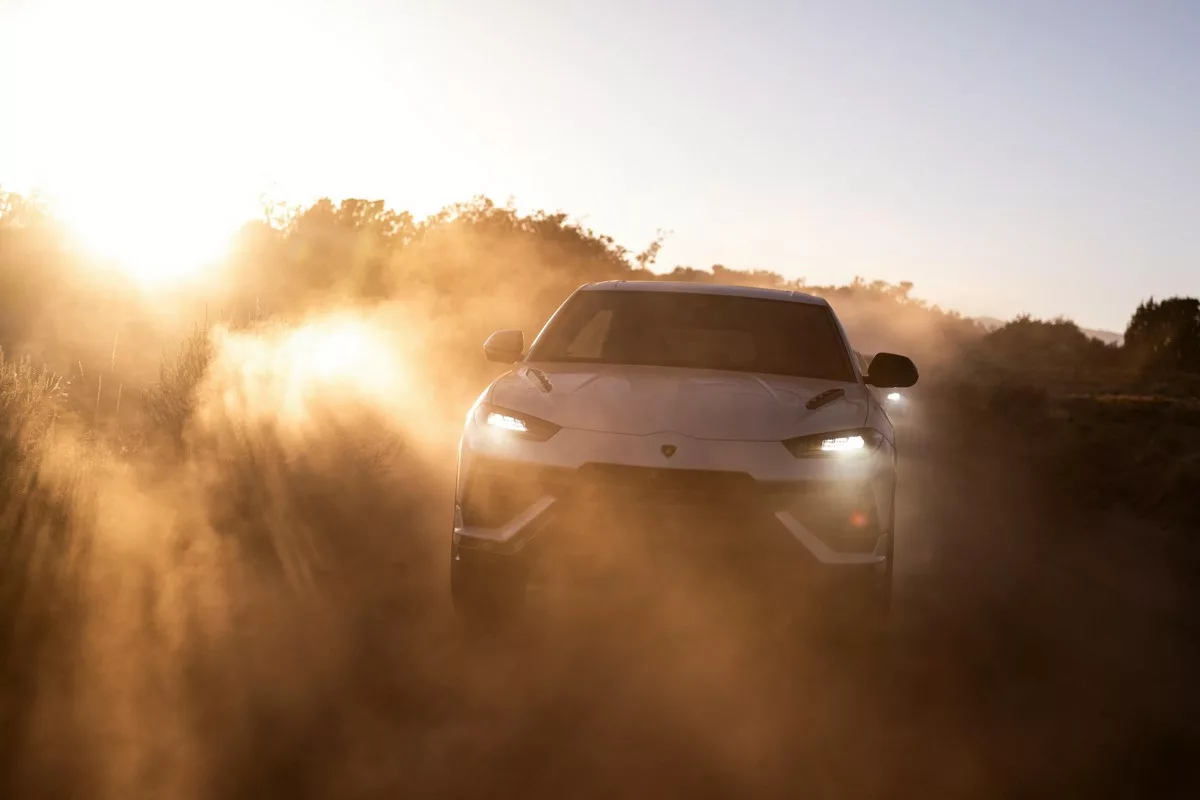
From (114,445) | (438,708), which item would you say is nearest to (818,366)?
Result: (438,708)

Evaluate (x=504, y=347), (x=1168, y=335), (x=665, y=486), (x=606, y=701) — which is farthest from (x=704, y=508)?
(x=1168, y=335)

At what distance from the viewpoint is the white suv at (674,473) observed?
15.6 feet

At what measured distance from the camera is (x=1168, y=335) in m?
47.8

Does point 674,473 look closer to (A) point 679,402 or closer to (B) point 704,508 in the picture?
(B) point 704,508

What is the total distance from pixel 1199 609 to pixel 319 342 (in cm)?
1249

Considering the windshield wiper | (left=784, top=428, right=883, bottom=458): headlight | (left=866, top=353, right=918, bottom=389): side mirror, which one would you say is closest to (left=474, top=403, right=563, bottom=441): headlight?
(left=784, top=428, right=883, bottom=458): headlight

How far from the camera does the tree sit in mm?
46750

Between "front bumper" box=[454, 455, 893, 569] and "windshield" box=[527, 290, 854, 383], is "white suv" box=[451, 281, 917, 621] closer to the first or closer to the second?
"front bumper" box=[454, 455, 893, 569]

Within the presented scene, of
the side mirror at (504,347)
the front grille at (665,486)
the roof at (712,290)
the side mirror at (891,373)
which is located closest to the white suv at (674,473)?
the front grille at (665,486)

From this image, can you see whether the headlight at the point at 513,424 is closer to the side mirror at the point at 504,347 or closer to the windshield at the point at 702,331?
the windshield at the point at 702,331

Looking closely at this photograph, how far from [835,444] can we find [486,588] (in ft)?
5.08

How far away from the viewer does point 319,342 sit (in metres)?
17.3

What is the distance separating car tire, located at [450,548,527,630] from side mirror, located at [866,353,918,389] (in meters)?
2.47

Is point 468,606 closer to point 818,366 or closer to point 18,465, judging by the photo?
point 818,366
